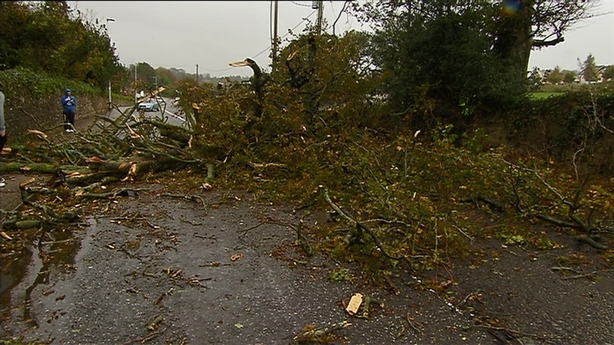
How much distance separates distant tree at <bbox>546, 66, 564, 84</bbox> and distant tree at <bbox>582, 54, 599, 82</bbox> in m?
2.27

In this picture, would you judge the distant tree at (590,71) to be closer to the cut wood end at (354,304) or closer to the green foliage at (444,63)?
the green foliage at (444,63)

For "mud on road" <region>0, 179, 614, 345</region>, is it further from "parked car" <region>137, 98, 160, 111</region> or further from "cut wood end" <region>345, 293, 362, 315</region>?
"parked car" <region>137, 98, 160, 111</region>

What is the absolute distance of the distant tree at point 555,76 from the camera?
876cm

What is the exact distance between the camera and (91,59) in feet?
46.6

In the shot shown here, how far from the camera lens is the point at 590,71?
6.12 metres

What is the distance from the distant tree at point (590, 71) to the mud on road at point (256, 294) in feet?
10.8

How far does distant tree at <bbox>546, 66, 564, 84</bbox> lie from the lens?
876cm

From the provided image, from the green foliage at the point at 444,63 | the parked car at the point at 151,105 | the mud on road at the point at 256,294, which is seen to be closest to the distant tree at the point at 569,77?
the green foliage at the point at 444,63

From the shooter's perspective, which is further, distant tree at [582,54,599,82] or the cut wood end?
distant tree at [582,54,599,82]

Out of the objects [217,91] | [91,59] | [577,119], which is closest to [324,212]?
[217,91]

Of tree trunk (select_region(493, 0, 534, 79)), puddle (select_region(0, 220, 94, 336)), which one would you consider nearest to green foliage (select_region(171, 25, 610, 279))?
tree trunk (select_region(493, 0, 534, 79))

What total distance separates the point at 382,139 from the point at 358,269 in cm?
510

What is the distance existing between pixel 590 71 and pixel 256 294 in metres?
6.26

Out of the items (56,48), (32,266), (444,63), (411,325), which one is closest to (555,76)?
(444,63)
